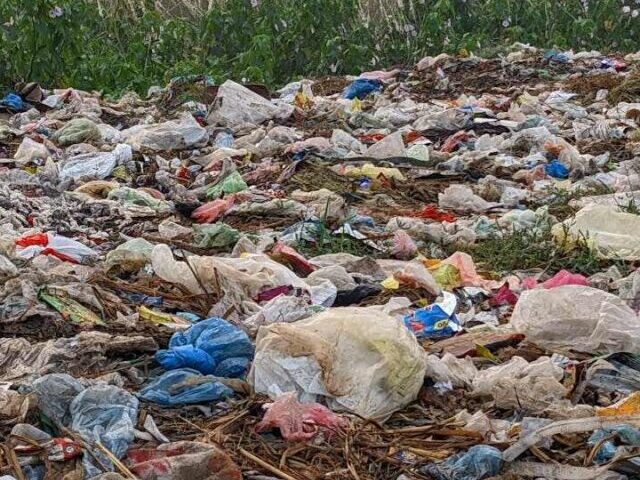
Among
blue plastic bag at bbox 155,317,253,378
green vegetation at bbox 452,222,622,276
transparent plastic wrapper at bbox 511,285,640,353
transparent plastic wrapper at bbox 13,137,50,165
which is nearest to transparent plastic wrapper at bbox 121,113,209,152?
transparent plastic wrapper at bbox 13,137,50,165

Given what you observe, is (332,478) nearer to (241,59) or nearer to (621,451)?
(621,451)

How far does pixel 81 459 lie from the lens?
279cm

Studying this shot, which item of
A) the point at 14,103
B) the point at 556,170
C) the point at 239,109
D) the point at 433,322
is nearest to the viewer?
the point at 433,322

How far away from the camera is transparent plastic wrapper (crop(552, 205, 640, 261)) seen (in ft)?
16.0

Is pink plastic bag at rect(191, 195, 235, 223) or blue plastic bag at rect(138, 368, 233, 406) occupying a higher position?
blue plastic bag at rect(138, 368, 233, 406)

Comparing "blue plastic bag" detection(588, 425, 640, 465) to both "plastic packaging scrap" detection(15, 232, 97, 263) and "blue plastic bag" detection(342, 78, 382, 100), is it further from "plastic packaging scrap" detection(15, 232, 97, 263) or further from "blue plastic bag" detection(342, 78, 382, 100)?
"blue plastic bag" detection(342, 78, 382, 100)

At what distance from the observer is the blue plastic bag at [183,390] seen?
126 inches

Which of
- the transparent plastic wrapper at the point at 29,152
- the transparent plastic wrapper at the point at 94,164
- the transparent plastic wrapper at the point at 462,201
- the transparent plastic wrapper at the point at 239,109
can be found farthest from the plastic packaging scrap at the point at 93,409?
the transparent plastic wrapper at the point at 239,109

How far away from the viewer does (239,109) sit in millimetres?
8336

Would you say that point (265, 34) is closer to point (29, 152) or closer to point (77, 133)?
point (77, 133)

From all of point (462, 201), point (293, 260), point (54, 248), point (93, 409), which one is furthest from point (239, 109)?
point (93, 409)

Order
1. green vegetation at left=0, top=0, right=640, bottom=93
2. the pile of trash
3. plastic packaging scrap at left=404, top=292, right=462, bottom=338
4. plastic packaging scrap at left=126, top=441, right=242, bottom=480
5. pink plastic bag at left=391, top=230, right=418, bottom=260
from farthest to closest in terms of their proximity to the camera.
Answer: green vegetation at left=0, top=0, right=640, bottom=93
pink plastic bag at left=391, top=230, right=418, bottom=260
plastic packaging scrap at left=404, top=292, right=462, bottom=338
the pile of trash
plastic packaging scrap at left=126, top=441, right=242, bottom=480

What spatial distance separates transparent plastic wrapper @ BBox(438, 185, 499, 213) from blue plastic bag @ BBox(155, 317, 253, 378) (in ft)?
8.31

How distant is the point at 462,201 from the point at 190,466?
348cm
